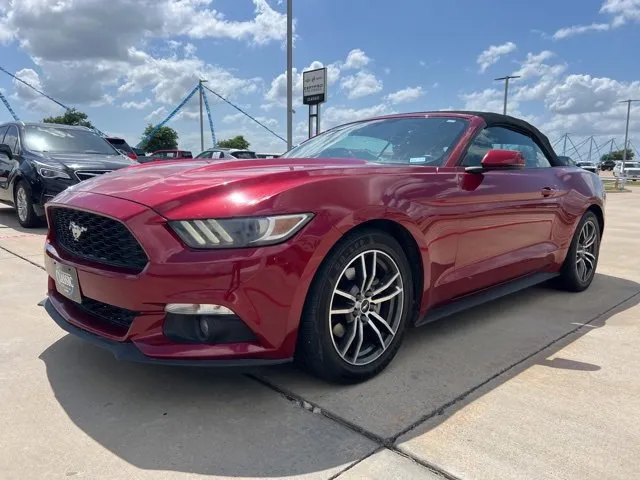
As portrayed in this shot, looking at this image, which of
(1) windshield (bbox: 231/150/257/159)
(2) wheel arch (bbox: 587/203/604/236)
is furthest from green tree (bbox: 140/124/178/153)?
(2) wheel arch (bbox: 587/203/604/236)

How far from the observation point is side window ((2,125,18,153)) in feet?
24.6

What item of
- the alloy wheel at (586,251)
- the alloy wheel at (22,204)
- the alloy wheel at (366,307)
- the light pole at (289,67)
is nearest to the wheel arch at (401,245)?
the alloy wheel at (366,307)

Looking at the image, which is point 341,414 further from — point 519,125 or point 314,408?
point 519,125

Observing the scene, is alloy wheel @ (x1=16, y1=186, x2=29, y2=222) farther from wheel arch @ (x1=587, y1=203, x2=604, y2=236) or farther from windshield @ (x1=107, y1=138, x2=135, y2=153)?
wheel arch @ (x1=587, y1=203, x2=604, y2=236)

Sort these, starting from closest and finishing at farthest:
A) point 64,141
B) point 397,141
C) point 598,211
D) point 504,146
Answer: point 397,141 < point 504,146 < point 598,211 < point 64,141

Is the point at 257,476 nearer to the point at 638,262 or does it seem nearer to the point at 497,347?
the point at 497,347

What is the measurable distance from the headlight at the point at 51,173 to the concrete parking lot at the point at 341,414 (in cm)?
384

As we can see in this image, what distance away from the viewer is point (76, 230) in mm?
2434

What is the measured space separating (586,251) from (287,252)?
340 centimetres

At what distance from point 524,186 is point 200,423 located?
2.58 metres

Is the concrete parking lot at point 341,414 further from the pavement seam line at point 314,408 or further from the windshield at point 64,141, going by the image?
the windshield at point 64,141

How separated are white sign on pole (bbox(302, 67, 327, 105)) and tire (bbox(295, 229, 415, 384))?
1025cm

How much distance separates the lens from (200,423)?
84.0 inches

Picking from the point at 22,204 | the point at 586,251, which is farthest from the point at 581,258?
the point at 22,204
